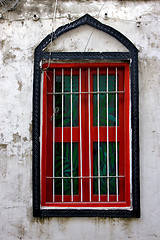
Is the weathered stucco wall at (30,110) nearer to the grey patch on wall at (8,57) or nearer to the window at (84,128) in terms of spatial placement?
the grey patch on wall at (8,57)

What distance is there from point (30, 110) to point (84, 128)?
2.33 feet

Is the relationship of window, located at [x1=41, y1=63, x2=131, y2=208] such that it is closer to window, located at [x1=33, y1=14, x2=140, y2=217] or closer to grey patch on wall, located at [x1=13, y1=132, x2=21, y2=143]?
window, located at [x1=33, y1=14, x2=140, y2=217]

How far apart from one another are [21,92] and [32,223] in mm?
1615

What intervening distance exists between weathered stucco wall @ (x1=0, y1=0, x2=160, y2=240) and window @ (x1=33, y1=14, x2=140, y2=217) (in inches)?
4.5

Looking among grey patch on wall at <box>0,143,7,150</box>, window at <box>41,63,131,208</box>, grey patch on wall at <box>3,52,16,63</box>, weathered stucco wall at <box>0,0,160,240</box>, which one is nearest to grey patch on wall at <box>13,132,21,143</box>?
weathered stucco wall at <box>0,0,160,240</box>

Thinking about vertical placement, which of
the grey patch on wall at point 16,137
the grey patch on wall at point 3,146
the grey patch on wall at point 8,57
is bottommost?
the grey patch on wall at point 3,146

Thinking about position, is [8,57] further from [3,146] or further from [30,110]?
[3,146]

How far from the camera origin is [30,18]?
3.68m

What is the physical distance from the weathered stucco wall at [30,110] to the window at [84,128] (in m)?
0.11

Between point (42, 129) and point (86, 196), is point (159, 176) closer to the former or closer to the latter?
point (86, 196)

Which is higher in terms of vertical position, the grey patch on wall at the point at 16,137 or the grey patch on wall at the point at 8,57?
the grey patch on wall at the point at 8,57

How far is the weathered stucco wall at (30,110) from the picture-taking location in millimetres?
3508

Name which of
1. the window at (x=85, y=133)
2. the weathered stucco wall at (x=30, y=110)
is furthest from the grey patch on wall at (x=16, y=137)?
the window at (x=85, y=133)

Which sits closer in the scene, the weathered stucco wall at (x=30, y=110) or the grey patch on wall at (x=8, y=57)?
the weathered stucco wall at (x=30, y=110)
